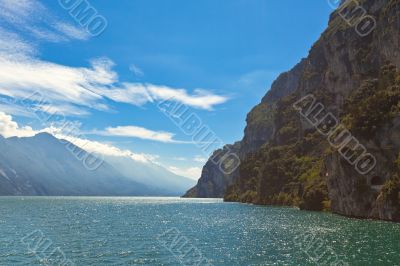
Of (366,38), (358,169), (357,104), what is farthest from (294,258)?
(366,38)

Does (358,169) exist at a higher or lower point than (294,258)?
higher

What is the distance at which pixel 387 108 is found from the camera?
108875 millimetres

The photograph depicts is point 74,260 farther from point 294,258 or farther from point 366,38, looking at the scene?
point 366,38

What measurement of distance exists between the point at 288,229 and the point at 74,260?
46841 millimetres

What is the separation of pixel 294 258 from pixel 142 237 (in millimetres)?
31495

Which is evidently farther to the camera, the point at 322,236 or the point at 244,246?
the point at 322,236

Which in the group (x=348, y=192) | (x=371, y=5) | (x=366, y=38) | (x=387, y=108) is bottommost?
(x=348, y=192)

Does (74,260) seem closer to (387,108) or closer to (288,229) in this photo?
(288,229)

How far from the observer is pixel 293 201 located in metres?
200

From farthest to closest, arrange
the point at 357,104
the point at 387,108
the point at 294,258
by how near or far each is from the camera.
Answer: the point at 357,104 < the point at 387,108 < the point at 294,258

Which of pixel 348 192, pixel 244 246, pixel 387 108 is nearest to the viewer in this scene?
pixel 244 246

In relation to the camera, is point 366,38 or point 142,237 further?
point 366,38

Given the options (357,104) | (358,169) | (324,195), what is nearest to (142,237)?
(358,169)

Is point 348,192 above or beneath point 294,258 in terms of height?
above
